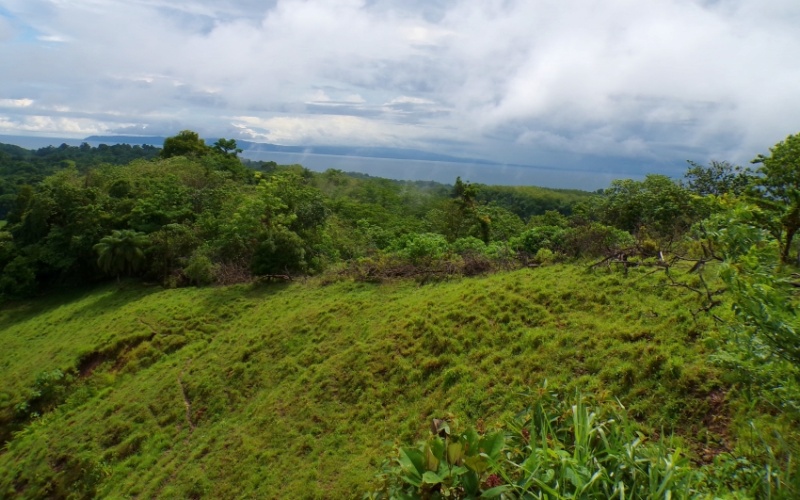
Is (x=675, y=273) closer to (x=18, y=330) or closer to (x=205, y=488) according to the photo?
(x=205, y=488)

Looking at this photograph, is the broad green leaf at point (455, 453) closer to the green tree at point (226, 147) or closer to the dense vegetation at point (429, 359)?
Result: the dense vegetation at point (429, 359)

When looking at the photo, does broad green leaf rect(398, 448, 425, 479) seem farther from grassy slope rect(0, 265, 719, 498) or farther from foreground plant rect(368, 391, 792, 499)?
grassy slope rect(0, 265, 719, 498)

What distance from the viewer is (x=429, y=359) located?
9.55 metres

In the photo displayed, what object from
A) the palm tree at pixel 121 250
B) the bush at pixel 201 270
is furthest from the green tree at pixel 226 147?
the bush at pixel 201 270

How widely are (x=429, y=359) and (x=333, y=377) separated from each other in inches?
96.0

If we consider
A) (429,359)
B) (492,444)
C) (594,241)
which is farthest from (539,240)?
(492,444)

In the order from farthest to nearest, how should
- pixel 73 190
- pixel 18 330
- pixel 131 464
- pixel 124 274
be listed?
pixel 73 190 < pixel 124 274 < pixel 18 330 < pixel 131 464

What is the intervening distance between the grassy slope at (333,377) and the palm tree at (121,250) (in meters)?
7.06

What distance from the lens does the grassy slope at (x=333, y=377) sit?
292 inches

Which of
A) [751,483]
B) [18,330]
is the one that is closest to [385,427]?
[751,483]

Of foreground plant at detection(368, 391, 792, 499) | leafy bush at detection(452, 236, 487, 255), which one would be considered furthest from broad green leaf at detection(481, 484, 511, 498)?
leafy bush at detection(452, 236, 487, 255)

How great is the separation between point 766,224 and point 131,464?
506 inches

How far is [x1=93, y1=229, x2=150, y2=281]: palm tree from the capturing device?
2225 centimetres

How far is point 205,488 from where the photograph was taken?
8656 millimetres
